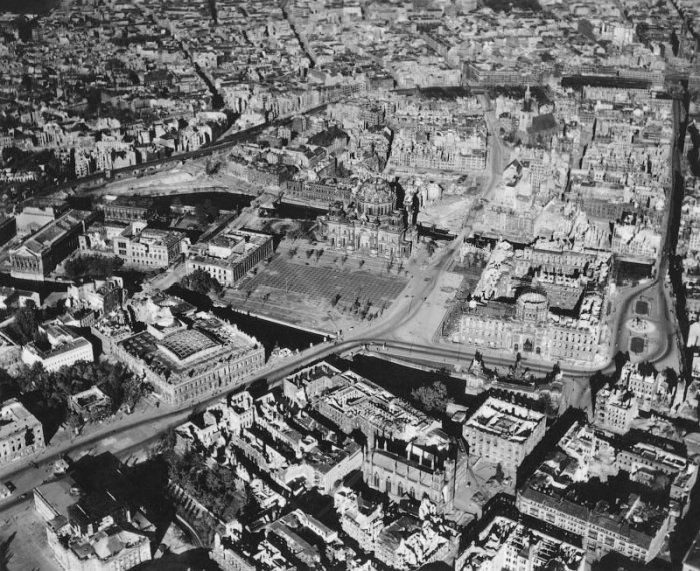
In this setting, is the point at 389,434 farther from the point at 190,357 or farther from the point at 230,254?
the point at 230,254

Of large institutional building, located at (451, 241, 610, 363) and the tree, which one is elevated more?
large institutional building, located at (451, 241, 610, 363)

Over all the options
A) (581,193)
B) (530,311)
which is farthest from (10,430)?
(581,193)

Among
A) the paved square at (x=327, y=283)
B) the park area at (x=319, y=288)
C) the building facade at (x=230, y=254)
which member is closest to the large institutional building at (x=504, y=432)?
the park area at (x=319, y=288)

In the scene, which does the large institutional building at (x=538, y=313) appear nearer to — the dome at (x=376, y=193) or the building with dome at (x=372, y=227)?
the building with dome at (x=372, y=227)

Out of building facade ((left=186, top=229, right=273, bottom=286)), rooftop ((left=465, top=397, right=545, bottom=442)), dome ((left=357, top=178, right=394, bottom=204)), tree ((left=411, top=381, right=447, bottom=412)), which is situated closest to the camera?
rooftop ((left=465, top=397, right=545, bottom=442))

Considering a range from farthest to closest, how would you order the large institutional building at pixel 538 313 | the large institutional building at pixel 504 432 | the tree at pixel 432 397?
the large institutional building at pixel 538 313 < the tree at pixel 432 397 < the large institutional building at pixel 504 432

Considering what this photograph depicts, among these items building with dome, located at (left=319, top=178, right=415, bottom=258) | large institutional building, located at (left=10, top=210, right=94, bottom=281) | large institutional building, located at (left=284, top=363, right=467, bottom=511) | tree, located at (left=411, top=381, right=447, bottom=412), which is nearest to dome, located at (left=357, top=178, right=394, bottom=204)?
building with dome, located at (left=319, top=178, right=415, bottom=258)

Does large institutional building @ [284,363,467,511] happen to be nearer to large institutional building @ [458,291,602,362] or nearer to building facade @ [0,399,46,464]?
large institutional building @ [458,291,602,362]
